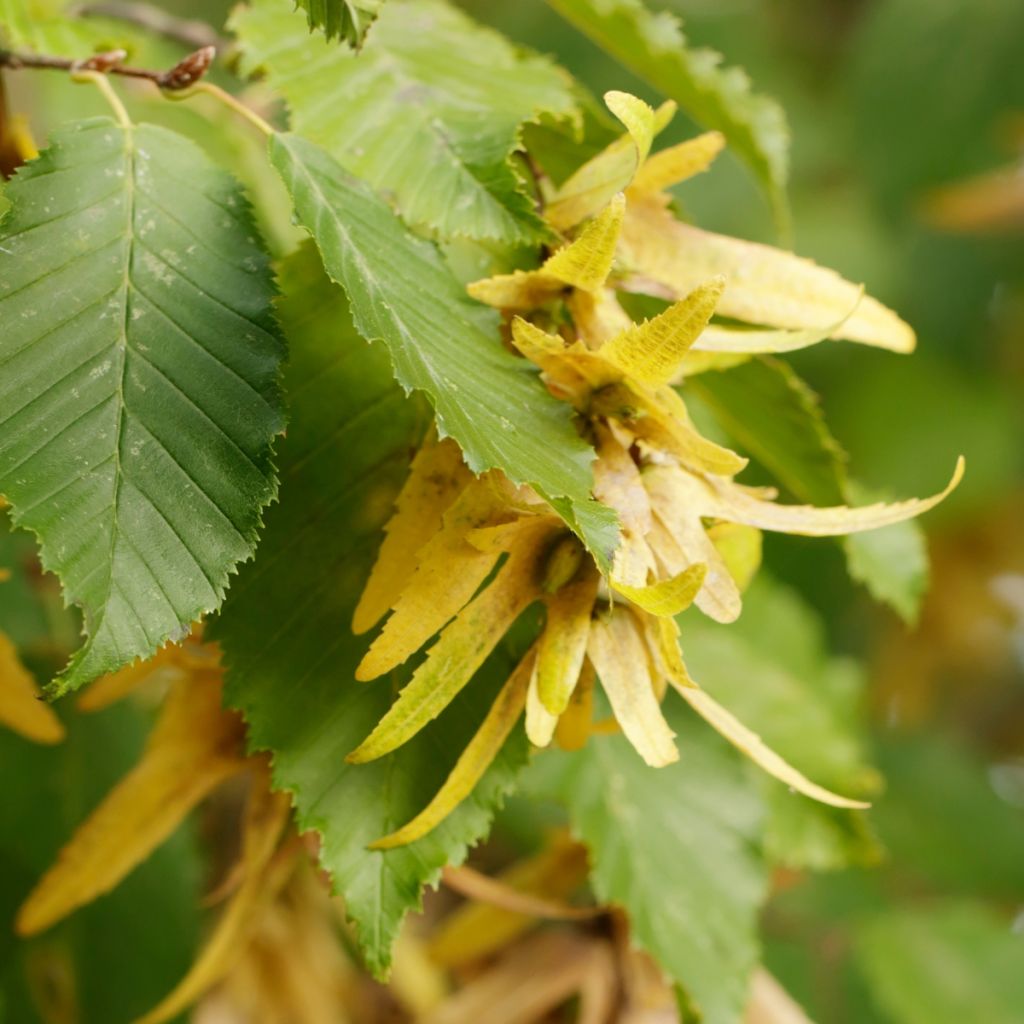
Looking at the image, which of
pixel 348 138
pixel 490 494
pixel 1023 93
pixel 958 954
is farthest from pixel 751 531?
pixel 1023 93

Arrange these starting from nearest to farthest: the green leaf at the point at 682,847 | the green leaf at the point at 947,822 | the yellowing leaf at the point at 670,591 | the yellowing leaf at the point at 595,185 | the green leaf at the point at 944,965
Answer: the yellowing leaf at the point at 670,591
the yellowing leaf at the point at 595,185
the green leaf at the point at 682,847
the green leaf at the point at 944,965
the green leaf at the point at 947,822

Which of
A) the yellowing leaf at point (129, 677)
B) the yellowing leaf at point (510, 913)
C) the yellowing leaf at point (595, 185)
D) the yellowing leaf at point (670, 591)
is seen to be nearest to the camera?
the yellowing leaf at point (670, 591)

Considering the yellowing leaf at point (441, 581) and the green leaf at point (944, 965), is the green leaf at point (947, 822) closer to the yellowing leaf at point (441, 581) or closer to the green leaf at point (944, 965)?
the green leaf at point (944, 965)

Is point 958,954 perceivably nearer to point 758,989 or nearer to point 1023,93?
point 758,989

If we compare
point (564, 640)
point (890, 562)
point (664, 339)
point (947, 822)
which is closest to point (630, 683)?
point (564, 640)

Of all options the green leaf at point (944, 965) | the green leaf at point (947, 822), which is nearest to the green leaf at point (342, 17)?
the green leaf at point (944, 965)

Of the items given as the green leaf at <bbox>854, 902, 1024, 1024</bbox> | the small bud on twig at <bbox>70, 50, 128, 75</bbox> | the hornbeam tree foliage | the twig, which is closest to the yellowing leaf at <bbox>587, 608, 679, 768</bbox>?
the hornbeam tree foliage
